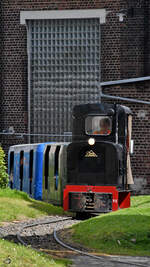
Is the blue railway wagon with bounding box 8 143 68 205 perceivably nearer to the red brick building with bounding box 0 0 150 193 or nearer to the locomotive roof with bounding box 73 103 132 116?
the locomotive roof with bounding box 73 103 132 116

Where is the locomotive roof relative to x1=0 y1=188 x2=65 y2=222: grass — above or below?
above

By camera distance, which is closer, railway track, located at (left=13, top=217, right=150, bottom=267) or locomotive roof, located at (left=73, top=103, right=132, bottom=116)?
railway track, located at (left=13, top=217, right=150, bottom=267)

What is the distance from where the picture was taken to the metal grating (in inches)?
1287

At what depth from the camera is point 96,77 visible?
32.8 meters

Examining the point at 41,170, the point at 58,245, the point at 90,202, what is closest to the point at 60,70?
the point at 41,170

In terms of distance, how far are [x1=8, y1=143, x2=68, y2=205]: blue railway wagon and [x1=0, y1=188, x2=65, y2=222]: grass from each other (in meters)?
0.90

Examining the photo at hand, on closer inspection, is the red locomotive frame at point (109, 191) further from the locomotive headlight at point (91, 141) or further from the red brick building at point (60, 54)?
the red brick building at point (60, 54)

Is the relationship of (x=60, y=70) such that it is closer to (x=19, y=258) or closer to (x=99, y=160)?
(x=99, y=160)

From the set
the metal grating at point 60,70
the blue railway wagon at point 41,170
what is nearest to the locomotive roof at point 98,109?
the blue railway wagon at point 41,170

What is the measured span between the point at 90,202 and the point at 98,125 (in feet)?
7.47

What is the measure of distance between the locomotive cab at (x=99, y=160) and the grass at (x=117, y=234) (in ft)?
9.49

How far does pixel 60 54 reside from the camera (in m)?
32.8

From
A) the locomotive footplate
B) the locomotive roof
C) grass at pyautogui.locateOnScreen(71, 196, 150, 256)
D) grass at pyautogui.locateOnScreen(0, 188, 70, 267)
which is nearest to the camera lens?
grass at pyautogui.locateOnScreen(0, 188, 70, 267)

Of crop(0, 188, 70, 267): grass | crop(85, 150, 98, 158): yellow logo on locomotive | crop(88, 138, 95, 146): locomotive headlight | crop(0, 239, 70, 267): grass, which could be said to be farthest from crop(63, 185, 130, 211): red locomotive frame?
crop(0, 239, 70, 267): grass
